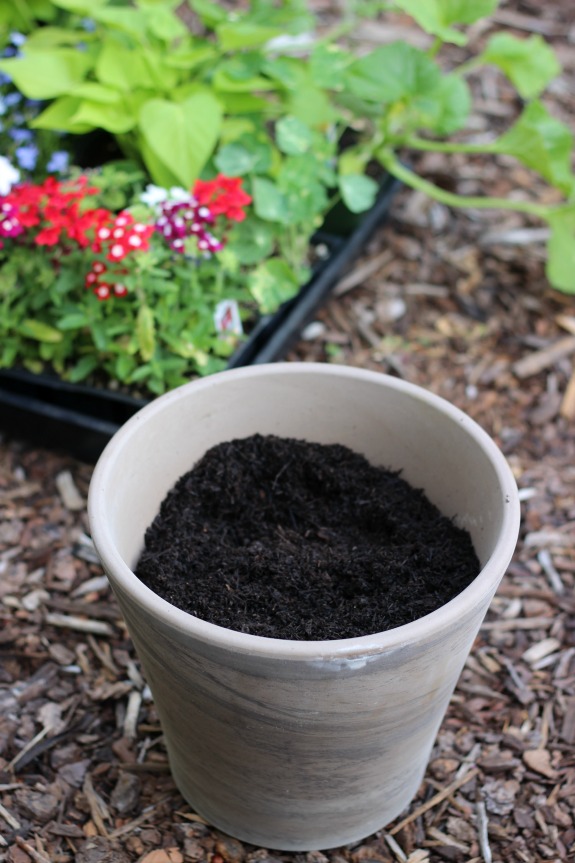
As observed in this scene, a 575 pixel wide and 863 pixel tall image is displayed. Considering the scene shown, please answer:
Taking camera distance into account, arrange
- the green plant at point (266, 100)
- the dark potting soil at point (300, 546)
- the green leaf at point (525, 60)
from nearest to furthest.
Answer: the dark potting soil at point (300, 546) < the green plant at point (266, 100) < the green leaf at point (525, 60)

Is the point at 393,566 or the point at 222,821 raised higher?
the point at 393,566

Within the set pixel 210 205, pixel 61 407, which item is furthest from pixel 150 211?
pixel 61 407

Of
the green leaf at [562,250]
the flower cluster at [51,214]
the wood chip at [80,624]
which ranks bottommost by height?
the wood chip at [80,624]

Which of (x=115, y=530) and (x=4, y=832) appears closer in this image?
(x=115, y=530)

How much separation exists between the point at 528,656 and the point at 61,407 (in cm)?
124

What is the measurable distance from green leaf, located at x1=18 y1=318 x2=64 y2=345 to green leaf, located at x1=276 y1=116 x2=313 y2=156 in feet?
2.40

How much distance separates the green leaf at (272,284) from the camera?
2105 mm

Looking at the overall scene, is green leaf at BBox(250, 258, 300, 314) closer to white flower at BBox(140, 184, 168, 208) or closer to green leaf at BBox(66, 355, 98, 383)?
white flower at BBox(140, 184, 168, 208)

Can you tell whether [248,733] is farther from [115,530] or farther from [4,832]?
[4,832]

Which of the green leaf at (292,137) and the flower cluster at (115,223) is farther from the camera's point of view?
the green leaf at (292,137)

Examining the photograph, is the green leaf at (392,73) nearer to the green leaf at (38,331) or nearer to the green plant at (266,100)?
the green plant at (266,100)

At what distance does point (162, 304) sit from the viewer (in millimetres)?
1959

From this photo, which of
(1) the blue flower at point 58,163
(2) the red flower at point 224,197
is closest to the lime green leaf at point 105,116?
(1) the blue flower at point 58,163

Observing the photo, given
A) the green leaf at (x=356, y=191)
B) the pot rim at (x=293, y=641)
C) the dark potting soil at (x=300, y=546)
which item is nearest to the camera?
the pot rim at (x=293, y=641)
